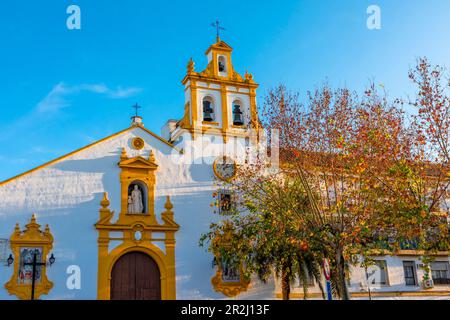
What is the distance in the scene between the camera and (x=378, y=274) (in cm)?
2562

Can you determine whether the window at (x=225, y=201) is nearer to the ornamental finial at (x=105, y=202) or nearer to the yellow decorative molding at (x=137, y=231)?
the yellow decorative molding at (x=137, y=231)

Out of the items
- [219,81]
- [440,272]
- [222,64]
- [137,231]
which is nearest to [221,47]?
[222,64]

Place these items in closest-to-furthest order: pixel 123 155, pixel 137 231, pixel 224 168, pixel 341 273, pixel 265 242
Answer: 1. pixel 341 273
2. pixel 265 242
3. pixel 137 231
4. pixel 123 155
5. pixel 224 168

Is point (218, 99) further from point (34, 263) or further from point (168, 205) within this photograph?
point (34, 263)

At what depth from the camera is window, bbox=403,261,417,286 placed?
2627 centimetres

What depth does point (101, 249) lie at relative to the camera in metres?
20.8

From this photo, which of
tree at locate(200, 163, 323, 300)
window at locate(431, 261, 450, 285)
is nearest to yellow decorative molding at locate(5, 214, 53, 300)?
tree at locate(200, 163, 323, 300)

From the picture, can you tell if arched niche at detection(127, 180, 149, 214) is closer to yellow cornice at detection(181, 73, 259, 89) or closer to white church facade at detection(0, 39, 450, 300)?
white church facade at detection(0, 39, 450, 300)

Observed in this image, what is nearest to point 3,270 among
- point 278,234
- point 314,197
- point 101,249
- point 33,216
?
point 33,216

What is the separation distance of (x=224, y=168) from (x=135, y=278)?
21.4 ft

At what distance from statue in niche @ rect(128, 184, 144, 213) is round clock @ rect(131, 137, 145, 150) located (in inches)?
69.9

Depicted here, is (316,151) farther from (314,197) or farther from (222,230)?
(222,230)

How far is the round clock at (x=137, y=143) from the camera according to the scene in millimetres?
23016

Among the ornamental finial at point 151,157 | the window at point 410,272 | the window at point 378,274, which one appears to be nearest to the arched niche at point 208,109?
the ornamental finial at point 151,157
